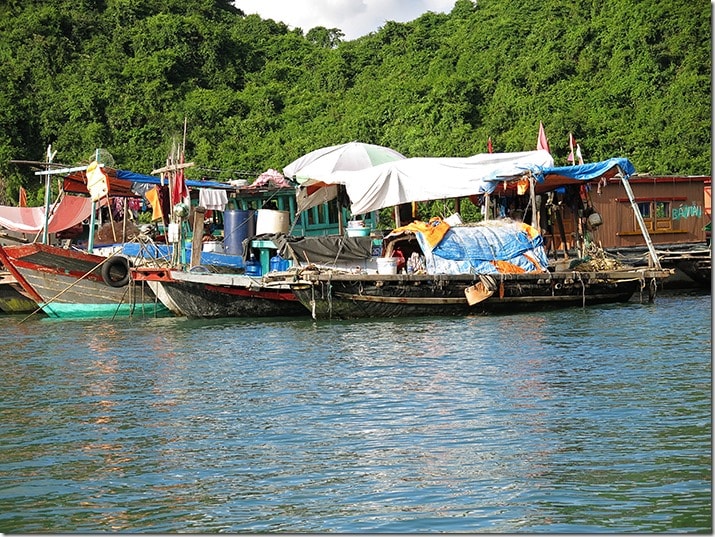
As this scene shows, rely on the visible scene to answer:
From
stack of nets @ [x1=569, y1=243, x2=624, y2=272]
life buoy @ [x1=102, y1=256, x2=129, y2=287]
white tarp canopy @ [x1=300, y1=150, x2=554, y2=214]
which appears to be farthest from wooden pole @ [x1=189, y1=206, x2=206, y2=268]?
stack of nets @ [x1=569, y1=243, x2=624, y2=272]

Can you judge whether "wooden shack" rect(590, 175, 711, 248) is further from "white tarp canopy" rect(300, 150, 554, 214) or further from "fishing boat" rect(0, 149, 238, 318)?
"fishing boat" rect(0, 149, 238, 318)

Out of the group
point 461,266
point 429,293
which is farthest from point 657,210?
point 429,293

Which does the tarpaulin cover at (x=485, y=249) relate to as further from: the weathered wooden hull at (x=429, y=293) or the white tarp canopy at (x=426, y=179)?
the white tarp canopy at (x=426, y=179)

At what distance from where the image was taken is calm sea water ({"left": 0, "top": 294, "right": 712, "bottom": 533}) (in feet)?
22.2

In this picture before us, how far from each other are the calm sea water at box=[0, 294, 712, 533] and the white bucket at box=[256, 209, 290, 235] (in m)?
4.61

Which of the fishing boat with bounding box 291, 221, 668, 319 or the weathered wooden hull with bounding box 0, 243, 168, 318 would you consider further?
the weathered wooden hull with bounding box 0, 243, 168, 318

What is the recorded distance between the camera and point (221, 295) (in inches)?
702

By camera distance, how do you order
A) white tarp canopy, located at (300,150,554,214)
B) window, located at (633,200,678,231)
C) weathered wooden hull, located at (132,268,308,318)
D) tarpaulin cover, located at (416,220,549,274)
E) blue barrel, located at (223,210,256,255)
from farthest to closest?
window, located at (633,200,678,231) → blue barrel, located at (223,210,256,255) → white tarp canopy, located at (300,150,554,214) → weathered wooden hull, located at (132,268,308,318) → tarpaulin cover, located at (416,220,549,274)

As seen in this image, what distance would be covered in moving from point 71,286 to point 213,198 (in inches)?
193

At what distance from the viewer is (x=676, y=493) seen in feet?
22.6

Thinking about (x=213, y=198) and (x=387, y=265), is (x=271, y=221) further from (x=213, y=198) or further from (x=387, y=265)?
(x=213, y=198)

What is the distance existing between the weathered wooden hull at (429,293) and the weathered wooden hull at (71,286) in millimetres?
4130

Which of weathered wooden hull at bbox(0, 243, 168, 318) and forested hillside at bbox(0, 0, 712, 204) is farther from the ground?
forested hillside at bbox(0, 0, 712, 204)

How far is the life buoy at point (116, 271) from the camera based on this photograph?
19391mm
